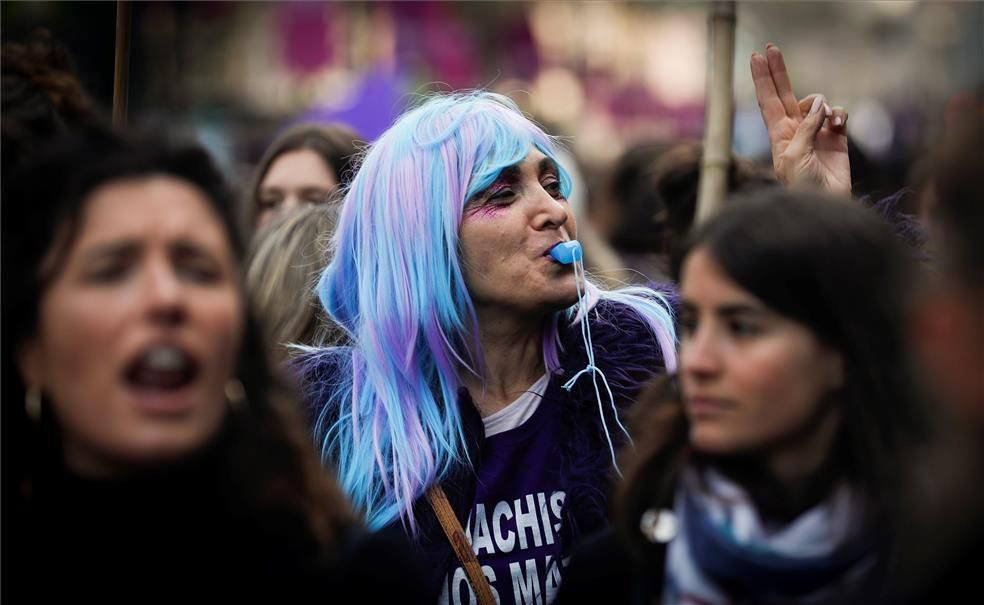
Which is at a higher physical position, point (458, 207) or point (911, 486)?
point (458, 207)

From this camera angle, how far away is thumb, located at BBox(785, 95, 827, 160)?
305cm

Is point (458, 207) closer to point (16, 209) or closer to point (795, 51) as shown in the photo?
point (16, 209)

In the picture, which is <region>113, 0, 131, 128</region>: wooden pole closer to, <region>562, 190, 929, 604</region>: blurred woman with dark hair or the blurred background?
→ <region>562, 190, 929, 604</region>: blurred woman with dark hair

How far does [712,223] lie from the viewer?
6.88ft

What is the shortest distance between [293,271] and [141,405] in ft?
7.43

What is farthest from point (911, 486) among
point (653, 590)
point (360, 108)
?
point (360, 108)

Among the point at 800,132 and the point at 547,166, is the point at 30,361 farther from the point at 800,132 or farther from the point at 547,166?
the point at 800,132

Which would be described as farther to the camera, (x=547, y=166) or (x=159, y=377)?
(x=547, y=166)

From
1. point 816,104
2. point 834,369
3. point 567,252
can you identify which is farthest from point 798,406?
point 816,104

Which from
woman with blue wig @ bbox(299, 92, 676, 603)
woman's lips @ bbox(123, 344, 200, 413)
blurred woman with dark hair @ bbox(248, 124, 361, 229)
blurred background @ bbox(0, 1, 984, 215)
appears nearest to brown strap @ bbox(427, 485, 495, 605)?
woman with blue wig @ bbox(299, 92, 676, 603)

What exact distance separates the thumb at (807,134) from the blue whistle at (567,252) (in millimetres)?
569

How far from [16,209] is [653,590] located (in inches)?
48.3

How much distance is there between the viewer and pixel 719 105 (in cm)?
359

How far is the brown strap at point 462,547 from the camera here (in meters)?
2.80
